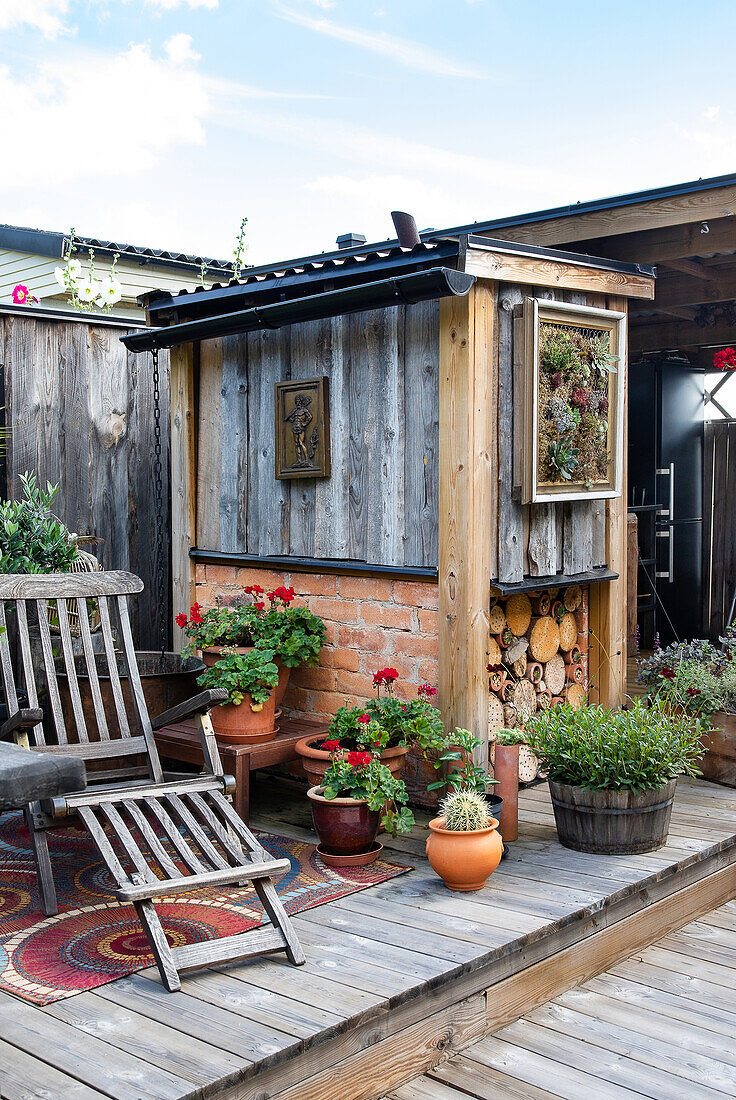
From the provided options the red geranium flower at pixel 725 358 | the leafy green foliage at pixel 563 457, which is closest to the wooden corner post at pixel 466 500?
the leafy green foliage at pixel 563 457

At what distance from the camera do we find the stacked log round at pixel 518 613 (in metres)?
4.47

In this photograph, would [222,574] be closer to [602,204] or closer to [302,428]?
[302,428]

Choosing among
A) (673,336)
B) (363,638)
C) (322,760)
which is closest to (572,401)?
(363,638)

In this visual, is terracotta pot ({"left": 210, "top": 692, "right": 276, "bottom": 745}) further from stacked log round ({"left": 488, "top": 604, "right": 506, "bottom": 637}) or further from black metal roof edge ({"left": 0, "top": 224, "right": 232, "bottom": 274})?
black metal roof edge ({"left": 0, "top": 224, "right": 232, "bottom": 274})

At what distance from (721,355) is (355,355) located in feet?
10.4

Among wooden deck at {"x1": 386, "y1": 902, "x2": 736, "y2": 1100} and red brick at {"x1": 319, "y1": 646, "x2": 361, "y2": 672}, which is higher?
red brick at {"x1": 319, "y1": 646, "x2": 361, "y2": 672}

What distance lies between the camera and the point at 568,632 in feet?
15.9

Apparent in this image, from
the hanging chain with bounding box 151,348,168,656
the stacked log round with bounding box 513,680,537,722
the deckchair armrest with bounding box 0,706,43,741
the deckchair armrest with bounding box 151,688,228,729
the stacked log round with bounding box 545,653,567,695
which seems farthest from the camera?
the hanging chain with bounding box 151,348,168,656

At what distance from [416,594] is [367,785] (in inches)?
35.4

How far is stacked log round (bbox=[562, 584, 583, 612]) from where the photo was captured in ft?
15.8

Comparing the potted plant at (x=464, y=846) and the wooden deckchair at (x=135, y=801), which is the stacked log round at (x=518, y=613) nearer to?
the potted plant at (x=464, y=846)

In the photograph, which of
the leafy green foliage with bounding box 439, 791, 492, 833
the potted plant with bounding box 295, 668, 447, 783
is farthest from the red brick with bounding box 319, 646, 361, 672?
the leafy green foliage with bounding box 439, 791, 492, 833

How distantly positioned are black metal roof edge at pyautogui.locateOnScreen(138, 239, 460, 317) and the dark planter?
Result: 206 cm

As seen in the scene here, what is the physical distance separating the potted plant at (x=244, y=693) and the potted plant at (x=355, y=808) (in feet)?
1.63
